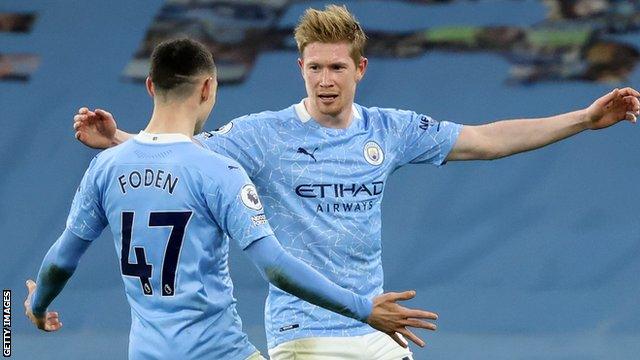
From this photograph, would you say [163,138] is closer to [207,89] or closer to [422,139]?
[207,89]

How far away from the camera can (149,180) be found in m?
4.97

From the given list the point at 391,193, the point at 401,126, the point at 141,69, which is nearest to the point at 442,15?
the point at 391,193

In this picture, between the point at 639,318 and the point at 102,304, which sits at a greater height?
the point at 639,318

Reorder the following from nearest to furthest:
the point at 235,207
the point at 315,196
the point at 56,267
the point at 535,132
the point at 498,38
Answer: the point at 235,207 < the point at 56,267 < the point at 315,196 < the point at 535,132 < the point at 498,38

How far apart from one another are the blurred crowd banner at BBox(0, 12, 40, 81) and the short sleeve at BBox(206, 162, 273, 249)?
7.42 m

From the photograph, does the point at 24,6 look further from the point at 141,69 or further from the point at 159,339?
the point at 159,339

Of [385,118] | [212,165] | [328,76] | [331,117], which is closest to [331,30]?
[328,76]

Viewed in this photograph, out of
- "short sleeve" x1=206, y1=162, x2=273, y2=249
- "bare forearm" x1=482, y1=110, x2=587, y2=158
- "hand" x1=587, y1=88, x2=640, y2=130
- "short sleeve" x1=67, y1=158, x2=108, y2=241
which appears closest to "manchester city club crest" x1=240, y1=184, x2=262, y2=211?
"short sleeve" x1=206, y1=162, x2=273, y2=249

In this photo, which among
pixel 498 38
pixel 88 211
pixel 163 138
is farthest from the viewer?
pixel 498 38

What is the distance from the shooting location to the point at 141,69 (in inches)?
472

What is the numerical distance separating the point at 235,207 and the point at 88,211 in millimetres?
594

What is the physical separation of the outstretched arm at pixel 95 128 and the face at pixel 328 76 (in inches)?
34.6

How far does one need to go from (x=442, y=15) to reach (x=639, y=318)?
294cm

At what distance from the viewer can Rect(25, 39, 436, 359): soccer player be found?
194 inches
